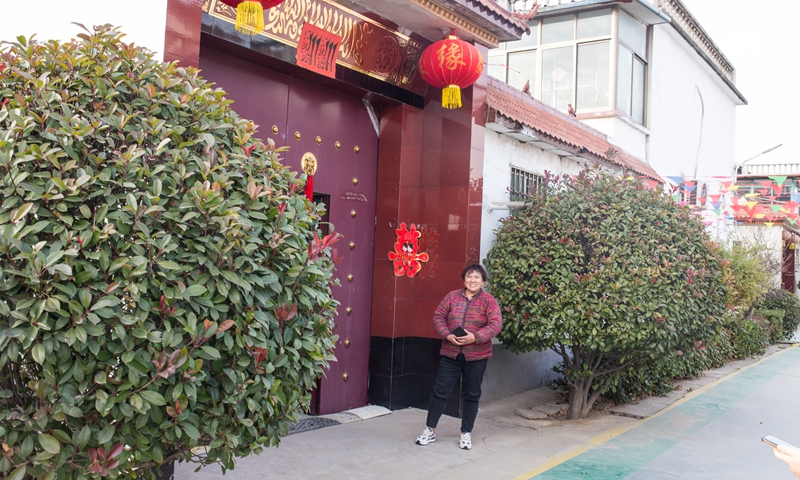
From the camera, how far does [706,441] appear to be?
265 inches

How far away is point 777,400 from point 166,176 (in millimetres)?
9095

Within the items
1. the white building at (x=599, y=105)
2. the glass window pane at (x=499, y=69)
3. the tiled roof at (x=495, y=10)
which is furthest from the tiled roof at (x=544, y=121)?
the glass window pane at (x=499, y=69)

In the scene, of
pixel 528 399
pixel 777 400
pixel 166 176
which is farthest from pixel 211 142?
pixel 777 400

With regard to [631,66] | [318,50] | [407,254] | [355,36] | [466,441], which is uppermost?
[631,66]

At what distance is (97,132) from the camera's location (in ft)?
8.97

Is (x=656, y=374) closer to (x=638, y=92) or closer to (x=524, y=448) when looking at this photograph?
(x=524, y=448)

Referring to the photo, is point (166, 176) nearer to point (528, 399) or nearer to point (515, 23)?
point (515, 23)

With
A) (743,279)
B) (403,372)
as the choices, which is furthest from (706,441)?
(743,279)

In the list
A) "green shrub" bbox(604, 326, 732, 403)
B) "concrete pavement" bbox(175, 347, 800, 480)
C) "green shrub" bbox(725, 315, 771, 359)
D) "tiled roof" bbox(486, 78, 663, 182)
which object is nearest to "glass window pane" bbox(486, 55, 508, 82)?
"tiled roof" bbox(486, 78, 663, 182)

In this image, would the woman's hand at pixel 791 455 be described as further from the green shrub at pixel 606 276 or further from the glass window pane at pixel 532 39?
the glass window pane at pixel 532 39

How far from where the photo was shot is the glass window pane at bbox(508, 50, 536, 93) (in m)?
14.8

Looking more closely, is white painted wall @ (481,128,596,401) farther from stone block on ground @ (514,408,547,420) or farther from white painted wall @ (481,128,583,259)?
stone block on ground @ (514,408,547,420)

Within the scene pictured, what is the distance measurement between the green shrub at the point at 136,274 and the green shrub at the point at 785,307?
53.6ft

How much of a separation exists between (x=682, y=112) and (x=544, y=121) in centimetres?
951
